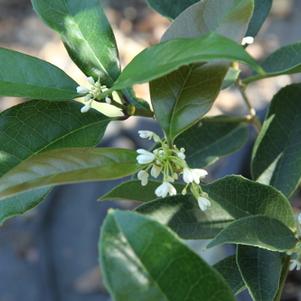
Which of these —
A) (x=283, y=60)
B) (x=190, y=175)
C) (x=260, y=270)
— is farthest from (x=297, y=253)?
(x=283, y=60)

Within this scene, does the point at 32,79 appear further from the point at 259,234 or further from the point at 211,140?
the point at 211,140

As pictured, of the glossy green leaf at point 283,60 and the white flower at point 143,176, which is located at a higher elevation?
the glossy green leaf at point 283,60

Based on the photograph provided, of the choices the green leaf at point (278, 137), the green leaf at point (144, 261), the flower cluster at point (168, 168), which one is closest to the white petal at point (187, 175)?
the flower cluster at point (168, 168)

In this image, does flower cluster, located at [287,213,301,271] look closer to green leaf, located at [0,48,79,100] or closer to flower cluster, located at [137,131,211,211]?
flower cluster, located at [137,131,211,211]

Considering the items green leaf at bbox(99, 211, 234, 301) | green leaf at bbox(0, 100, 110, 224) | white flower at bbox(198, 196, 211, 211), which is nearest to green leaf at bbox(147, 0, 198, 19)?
green leaf at bbox(0, 100, 110, 224)

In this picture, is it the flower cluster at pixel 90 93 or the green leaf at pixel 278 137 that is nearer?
the flower cluster at pixel 90 93

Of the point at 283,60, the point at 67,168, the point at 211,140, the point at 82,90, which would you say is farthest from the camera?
the point at 211,140

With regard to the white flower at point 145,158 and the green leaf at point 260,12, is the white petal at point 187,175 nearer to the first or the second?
the white flower at point 145,158
